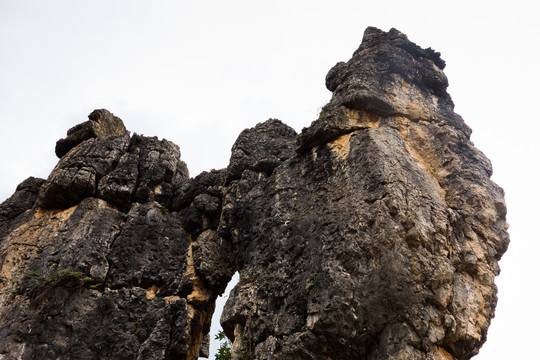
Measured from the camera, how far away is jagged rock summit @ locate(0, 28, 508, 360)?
29.9ft

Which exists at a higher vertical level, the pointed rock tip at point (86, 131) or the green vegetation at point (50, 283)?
the pointed rock tip at point (86, 131)

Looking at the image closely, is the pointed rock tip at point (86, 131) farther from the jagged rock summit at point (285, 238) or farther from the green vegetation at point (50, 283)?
the green vegetation at point (50, 283)

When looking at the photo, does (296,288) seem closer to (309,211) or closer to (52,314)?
Answer: (309,211)

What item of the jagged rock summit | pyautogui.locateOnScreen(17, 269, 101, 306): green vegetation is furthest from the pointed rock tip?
pyautogui.locateOnScreen(17, 269, 101, 306): green vegetation

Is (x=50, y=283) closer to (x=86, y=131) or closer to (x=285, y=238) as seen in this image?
(x=86, y=131)

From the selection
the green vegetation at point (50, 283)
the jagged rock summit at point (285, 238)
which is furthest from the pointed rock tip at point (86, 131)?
the green vegetation at point (50, 283)

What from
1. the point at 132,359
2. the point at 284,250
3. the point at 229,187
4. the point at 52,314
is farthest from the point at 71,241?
the point at 284,250

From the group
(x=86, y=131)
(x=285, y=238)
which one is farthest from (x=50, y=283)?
(x=285, y=238)

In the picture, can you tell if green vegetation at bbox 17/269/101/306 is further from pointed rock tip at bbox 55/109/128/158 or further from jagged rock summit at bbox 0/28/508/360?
pointed rock tip at bbox 55/109/128/158

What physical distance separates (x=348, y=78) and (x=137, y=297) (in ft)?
31.0

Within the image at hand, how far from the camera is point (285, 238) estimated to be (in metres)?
11.6

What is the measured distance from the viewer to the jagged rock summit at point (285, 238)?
911cm

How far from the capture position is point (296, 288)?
10.3 metres

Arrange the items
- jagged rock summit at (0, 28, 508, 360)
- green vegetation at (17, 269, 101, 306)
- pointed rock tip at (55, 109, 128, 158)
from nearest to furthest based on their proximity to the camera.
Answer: jagged rock summit at (0, 28, 508, 360) → green vegetation at (17, 269, 101, 306) → pointed rock tip at (55, 109, 128, 158)
